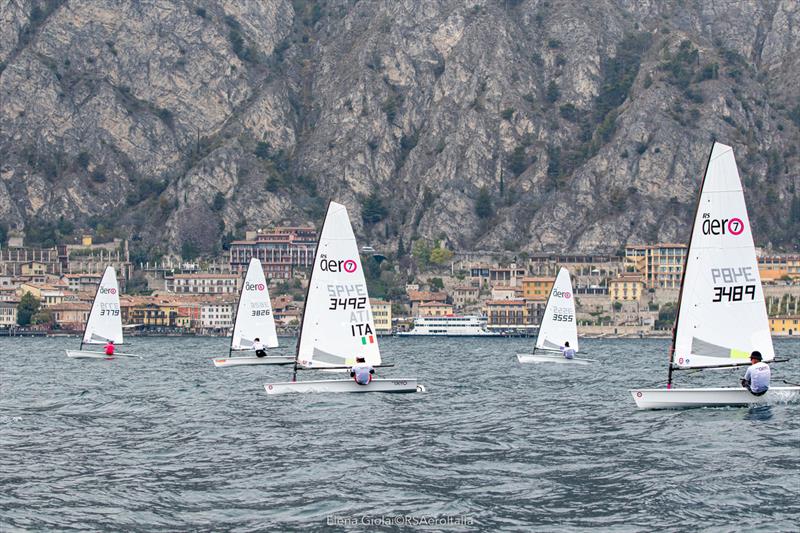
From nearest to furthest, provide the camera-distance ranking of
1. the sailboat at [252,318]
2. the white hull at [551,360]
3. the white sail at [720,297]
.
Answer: the white sail at [720,297], the sailboat at [252,318], the white hull at [551,360]

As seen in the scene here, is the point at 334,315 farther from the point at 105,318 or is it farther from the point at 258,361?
the point at 105,318

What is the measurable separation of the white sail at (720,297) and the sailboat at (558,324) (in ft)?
156

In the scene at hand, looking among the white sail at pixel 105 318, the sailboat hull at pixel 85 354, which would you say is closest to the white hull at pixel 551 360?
the white sail at pixel 105 318

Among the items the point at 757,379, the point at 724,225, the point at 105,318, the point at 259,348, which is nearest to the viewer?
the point at 757,379

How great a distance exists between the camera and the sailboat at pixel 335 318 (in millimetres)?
53406

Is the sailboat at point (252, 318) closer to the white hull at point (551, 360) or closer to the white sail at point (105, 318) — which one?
the white sail at point (105, 318)

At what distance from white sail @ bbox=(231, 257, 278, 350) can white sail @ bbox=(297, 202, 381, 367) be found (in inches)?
1261

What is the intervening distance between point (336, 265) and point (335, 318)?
2.11 meters

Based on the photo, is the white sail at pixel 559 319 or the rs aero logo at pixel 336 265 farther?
the white sail at pixel 559 319

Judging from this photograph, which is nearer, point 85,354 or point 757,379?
point 757,379

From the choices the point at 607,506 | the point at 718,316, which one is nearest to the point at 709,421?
the point at 718,316

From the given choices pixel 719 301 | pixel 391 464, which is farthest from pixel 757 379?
pixel 391 464

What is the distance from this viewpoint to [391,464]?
36.9 meters

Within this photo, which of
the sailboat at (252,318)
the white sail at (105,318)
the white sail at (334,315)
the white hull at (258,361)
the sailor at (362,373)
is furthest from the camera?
the white sail at (105,318)
